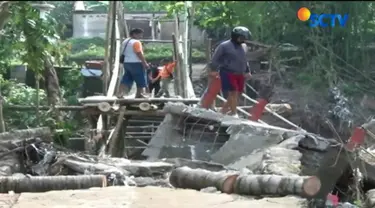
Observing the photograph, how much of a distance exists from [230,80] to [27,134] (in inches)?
108

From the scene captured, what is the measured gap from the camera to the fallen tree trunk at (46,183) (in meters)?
6.75

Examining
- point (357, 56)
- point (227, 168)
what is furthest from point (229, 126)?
point (357, 56)

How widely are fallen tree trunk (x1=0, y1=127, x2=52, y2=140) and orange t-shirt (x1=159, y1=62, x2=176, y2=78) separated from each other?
119 inches

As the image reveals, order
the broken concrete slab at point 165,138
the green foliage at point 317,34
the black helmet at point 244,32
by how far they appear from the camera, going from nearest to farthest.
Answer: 1. the green foliage at point 317,34
2. the black helmet at point 244,32
3. the broken concrete slab at point 165,138

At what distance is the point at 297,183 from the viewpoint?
607cm

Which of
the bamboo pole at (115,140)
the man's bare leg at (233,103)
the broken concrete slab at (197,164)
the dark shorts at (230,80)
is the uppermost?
the dark shorts at (230,80)

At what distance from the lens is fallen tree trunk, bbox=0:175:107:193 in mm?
6750

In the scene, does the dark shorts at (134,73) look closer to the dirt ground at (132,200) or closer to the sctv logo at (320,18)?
the dirt ground at (132,200)

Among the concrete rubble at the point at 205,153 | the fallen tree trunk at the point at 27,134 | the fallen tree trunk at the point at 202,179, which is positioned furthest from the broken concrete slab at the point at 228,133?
the fallen tree trunk at the point at 202,179

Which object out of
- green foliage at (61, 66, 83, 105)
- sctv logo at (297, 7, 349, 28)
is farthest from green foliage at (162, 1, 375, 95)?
green foliage at (61, 66, 83, 105)

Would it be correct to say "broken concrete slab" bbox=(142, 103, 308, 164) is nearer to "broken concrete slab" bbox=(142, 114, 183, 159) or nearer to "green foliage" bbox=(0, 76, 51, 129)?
"broken concrete slab" bbox=(142, 114, 183, 159)

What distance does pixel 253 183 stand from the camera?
6.25m

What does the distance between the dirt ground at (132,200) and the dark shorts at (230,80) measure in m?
1.60

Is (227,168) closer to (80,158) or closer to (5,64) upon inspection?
(80,158)
